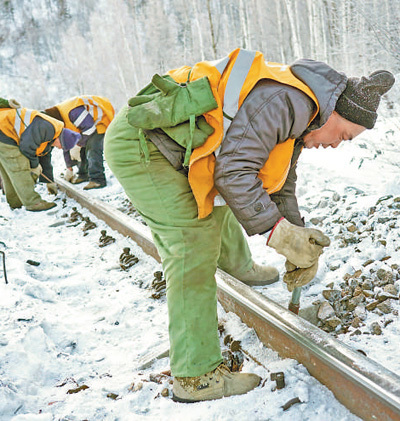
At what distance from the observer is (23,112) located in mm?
6457

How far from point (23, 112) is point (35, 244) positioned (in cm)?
273

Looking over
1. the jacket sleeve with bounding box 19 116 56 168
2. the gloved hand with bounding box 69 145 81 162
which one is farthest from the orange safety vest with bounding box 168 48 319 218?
the gloved hand with bounding box 69 145 81 162

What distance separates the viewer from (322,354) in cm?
185

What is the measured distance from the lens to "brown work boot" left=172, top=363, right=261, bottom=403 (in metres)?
1.95

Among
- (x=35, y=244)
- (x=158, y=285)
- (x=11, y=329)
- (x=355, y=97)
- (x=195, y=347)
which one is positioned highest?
(x=355, y=97)

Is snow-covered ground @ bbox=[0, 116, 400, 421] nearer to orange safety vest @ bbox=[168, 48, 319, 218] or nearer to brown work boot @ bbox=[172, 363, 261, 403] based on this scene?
brown work boot @ bbox=[172, 363, 261, 403]

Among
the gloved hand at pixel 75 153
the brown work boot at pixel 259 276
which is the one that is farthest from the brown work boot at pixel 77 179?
the brown work boot at pixel 259 276

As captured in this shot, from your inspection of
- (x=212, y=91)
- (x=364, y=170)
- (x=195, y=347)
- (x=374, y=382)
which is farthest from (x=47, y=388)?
(x=364, y=170)

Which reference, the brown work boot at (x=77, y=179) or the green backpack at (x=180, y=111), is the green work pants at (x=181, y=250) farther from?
the brown work boot at (x=77, y=179)

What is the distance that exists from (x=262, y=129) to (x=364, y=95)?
531 mm

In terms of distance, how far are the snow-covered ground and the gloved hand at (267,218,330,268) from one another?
2.00 ft

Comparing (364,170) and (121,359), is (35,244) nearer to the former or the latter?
(121,359)

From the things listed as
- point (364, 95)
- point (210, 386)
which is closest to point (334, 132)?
point (364, 95)

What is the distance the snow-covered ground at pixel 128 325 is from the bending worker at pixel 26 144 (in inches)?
85.0
